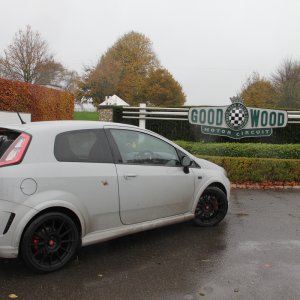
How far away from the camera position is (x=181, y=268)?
404cm

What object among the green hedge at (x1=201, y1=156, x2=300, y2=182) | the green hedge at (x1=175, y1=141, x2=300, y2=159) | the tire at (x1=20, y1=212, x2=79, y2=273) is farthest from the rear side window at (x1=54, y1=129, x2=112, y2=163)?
the green hedge at (x1=175, y1=141, x2=300, y2=159)

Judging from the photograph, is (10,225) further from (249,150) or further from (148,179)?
(249,150)

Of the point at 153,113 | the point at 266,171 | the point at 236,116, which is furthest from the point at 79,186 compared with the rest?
the point at 153,113

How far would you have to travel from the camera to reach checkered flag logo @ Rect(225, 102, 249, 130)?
12.1m

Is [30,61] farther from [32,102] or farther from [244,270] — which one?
[244,270]

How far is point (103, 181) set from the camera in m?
4.12

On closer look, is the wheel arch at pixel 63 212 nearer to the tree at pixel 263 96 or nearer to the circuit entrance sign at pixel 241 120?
the circuit entrance sign at pixel 241 120

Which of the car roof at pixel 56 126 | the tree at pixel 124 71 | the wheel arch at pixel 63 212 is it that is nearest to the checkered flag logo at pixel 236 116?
the car roof at pixel 56 126

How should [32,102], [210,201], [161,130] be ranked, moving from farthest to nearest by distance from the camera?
[32,102], [161,130], [210,201]

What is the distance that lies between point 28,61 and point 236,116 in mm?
30011

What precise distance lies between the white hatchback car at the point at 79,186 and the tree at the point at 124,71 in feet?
125

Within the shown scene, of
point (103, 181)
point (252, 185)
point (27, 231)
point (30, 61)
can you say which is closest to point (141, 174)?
point (103, 181)

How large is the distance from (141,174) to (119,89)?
43.7 metres

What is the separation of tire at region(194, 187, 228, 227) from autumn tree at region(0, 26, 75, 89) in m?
34.6
